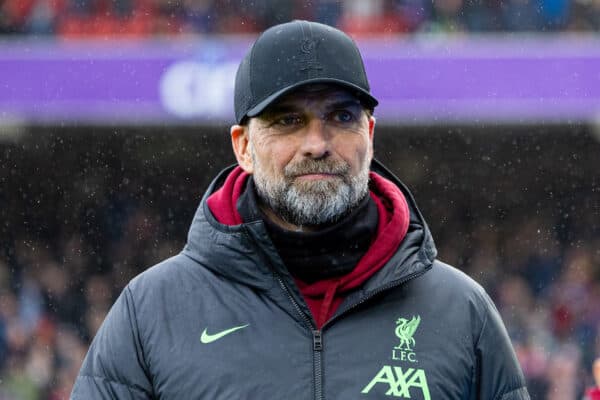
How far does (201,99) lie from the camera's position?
11.7 meters

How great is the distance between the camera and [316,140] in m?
2.55

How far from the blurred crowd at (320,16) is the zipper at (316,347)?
1060cm

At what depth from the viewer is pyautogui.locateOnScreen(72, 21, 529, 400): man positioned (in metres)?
2.52

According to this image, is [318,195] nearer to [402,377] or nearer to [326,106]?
[326,106]

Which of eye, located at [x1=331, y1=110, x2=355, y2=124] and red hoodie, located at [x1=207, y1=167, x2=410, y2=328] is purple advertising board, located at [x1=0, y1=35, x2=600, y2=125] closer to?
red hoodie, located at [x1=207, y1=167, x2=410, y2=328]

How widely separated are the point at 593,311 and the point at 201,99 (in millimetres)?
4107

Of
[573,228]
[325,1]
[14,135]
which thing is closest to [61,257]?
[14,135]

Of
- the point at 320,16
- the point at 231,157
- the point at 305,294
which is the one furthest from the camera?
the point at 231,157

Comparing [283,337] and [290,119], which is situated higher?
[290,119]

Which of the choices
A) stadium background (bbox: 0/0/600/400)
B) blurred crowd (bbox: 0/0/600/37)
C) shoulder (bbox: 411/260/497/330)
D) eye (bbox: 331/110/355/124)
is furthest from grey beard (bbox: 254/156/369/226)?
blurred crowd (bbox: 0/0/600/37)

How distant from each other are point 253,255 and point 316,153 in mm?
258

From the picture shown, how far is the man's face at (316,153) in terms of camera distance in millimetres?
2570

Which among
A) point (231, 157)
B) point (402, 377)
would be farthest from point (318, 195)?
point (231, 157)

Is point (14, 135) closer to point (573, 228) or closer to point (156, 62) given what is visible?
point (156, 62)
